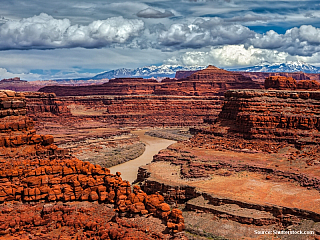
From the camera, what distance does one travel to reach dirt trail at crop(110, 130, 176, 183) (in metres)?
57.4

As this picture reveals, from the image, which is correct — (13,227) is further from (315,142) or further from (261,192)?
(315,142)

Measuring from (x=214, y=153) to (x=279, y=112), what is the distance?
11.5 metres

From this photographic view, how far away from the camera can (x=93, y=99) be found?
165250mm

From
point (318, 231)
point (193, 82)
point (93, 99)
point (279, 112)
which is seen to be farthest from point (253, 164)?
point (193, 82)

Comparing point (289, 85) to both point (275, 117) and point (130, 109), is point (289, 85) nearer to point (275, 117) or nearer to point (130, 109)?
point (275, 117)

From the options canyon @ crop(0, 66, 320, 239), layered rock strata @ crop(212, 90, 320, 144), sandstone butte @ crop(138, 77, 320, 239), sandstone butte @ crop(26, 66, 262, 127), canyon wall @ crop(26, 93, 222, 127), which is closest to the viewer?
canyon @ crop(0, 66, 320, 239)

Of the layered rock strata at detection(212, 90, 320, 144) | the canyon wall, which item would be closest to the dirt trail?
the layered rock strata at detection(212, 90, 320, 144)

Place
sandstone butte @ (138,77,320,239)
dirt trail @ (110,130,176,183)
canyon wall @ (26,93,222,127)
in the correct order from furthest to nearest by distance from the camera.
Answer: canyon wall @ (26,93,222,127), dirt trail @ (110,130,176,183), sandstone butte @ (138,77,320,239)

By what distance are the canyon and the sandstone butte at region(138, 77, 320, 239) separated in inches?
4.2

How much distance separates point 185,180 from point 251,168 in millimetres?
8215

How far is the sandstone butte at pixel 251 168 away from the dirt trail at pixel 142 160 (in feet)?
13.9

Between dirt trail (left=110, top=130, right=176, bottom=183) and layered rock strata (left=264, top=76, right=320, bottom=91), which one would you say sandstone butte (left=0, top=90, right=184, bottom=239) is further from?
layered rock strata (left=264, top=76, right=320, bottom=91)

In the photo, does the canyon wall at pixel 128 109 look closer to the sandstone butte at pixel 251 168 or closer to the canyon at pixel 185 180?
the canyon at pixel 185 180

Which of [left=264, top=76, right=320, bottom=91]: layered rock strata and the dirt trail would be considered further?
[left=264, top=76, right=320, bottom=91]: layered rock strata
